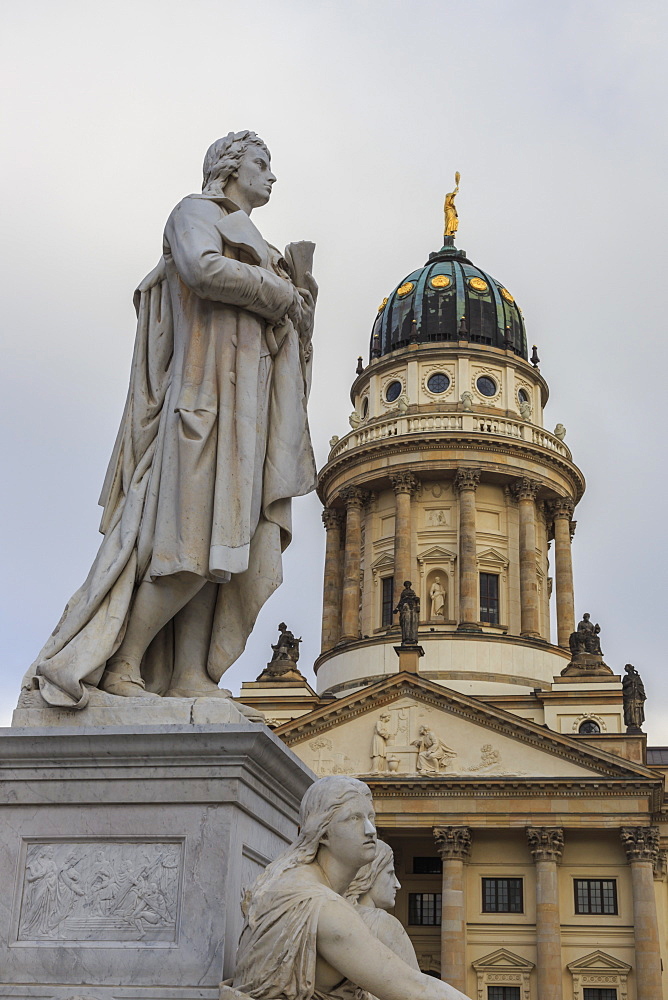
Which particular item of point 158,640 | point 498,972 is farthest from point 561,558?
point 158,640

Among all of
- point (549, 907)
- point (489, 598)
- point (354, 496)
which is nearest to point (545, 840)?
point (549, 907)

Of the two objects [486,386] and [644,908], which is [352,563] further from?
[644,908]

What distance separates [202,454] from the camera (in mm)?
4531

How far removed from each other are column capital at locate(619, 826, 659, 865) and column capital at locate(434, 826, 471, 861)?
16.5 feet

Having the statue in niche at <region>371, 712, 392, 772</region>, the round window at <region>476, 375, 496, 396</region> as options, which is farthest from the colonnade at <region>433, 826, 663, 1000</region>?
the round window at <region>476, 375, 496, 396</region>

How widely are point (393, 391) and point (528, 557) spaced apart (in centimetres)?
1069

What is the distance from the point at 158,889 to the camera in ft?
12.8

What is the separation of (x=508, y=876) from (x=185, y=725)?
4177 centimetres

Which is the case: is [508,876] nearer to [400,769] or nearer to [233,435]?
[400,769]

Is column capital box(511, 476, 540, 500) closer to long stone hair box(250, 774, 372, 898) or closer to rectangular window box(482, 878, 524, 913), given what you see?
rectangular window box(482, 878, 524, 913)

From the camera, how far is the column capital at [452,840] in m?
42.3

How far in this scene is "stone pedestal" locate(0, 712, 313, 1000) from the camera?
3834mm

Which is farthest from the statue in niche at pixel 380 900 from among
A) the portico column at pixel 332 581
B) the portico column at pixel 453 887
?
the portico column at pixel 332 581

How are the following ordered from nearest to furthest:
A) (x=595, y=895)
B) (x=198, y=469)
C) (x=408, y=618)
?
(x=198, y=469)
(x=595, y=895)
(x=408, y=618)
